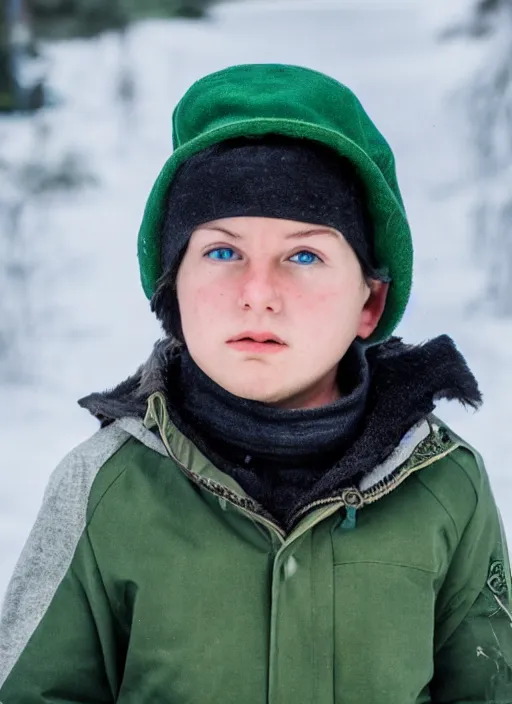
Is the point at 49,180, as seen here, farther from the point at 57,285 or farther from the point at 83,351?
the point at 83,351

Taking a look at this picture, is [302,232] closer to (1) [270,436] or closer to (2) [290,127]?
(2) [290,127]

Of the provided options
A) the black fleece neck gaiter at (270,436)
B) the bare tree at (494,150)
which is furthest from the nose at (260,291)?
the bare tree at (494,150)

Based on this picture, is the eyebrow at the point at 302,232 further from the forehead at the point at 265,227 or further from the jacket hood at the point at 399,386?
the jacket hood at the point at 399,386

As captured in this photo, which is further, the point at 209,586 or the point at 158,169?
the point at 158,169

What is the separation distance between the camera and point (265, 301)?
131cm

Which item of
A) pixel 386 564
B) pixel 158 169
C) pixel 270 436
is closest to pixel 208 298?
pixel 270 436

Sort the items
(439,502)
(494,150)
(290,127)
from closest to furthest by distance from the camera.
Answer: (290,127) → (439,502) → (494,150)

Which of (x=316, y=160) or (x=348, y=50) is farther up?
(x=348, y=50)

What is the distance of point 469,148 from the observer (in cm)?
345

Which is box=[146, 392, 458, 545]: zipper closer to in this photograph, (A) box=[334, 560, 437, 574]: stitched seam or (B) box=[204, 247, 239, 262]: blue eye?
(A) box=[334, 560, 437, 574]: stitched seam

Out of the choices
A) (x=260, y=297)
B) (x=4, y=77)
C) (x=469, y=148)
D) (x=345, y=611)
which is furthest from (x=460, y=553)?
(x=4, y=77)

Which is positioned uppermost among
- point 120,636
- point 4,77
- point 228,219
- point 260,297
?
point 4,77

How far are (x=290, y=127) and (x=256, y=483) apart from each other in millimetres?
444

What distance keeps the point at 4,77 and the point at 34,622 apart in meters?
2.65
